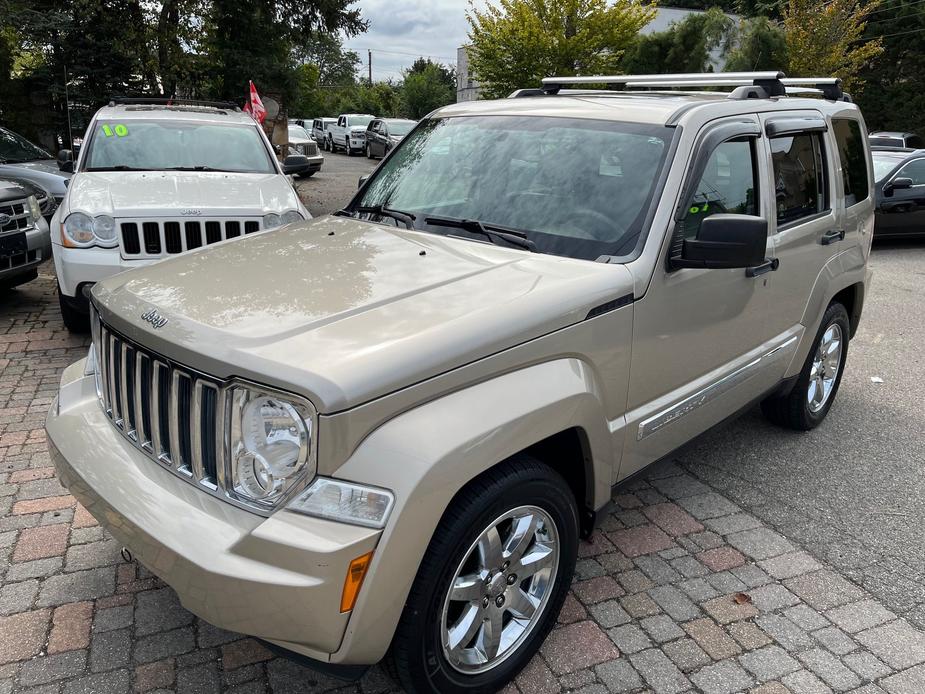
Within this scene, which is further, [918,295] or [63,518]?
[918,295]

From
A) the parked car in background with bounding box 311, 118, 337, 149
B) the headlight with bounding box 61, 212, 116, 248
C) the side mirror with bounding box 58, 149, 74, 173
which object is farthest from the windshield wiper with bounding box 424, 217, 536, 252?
the parked car in background with bounding box 311, 118, 337, 149

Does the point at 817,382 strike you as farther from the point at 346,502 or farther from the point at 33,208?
the point at 33,208

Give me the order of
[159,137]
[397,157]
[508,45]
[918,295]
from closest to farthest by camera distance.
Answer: [397,157] < [159,137] < [918,295] < [508,45]

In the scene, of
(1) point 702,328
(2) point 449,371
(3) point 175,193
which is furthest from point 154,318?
(3) point 175,193

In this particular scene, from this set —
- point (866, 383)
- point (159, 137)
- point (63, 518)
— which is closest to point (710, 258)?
point (63, 518)

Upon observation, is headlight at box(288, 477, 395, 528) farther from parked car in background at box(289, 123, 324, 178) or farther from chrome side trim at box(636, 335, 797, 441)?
parked car in background at box(289, 123, 324, 178)

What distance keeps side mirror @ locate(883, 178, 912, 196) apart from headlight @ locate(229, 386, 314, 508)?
1224 cm

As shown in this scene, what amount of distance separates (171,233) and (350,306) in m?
3.81

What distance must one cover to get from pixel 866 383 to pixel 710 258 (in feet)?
12.5

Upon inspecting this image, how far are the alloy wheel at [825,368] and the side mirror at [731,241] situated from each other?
6.93 feet

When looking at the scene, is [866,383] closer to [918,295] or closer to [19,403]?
[918,295]

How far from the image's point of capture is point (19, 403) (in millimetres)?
4820

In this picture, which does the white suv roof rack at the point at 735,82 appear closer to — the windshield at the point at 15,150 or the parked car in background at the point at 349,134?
the windshield at the point at 15,150

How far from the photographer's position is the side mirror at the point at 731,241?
9.02 feet
